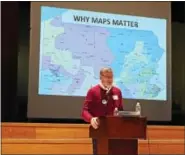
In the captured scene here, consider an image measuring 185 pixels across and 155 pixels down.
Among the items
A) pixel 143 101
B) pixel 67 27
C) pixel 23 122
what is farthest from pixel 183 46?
pixel 23 122

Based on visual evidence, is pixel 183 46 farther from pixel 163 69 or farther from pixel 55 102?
pixel 55 102

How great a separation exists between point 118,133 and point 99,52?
2.19 m

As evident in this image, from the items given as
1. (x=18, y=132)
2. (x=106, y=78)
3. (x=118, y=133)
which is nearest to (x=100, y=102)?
(x=106, y=78)

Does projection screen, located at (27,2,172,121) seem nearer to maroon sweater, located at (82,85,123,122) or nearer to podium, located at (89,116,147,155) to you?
maroon sweater, located at (82,85,123,122)

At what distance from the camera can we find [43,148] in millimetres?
4277

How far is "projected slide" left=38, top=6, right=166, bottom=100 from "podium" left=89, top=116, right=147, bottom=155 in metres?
1.89

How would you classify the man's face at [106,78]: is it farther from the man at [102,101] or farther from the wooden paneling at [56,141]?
the wooden paneling at [56,141]

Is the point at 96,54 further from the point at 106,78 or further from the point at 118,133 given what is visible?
the point at 118,133

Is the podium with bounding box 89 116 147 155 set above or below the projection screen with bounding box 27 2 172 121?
below

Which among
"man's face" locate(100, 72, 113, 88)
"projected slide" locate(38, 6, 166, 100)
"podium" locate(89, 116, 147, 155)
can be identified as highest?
"projected slide" locate(38, 6, 166, 100)

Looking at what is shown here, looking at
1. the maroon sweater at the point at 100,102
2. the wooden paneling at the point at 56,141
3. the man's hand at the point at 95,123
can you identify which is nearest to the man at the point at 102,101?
the maroon sweater at the point at 100,102

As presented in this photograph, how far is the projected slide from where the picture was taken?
4.65 m

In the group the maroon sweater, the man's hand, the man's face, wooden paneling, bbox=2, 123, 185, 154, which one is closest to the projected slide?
wooden paneling, bbox=2, 123, 185, 154

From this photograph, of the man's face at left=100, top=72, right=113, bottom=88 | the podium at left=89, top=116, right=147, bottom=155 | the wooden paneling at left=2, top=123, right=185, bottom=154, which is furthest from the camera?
the wooden paneling at left=2, top=123, right=185, bottom=154
